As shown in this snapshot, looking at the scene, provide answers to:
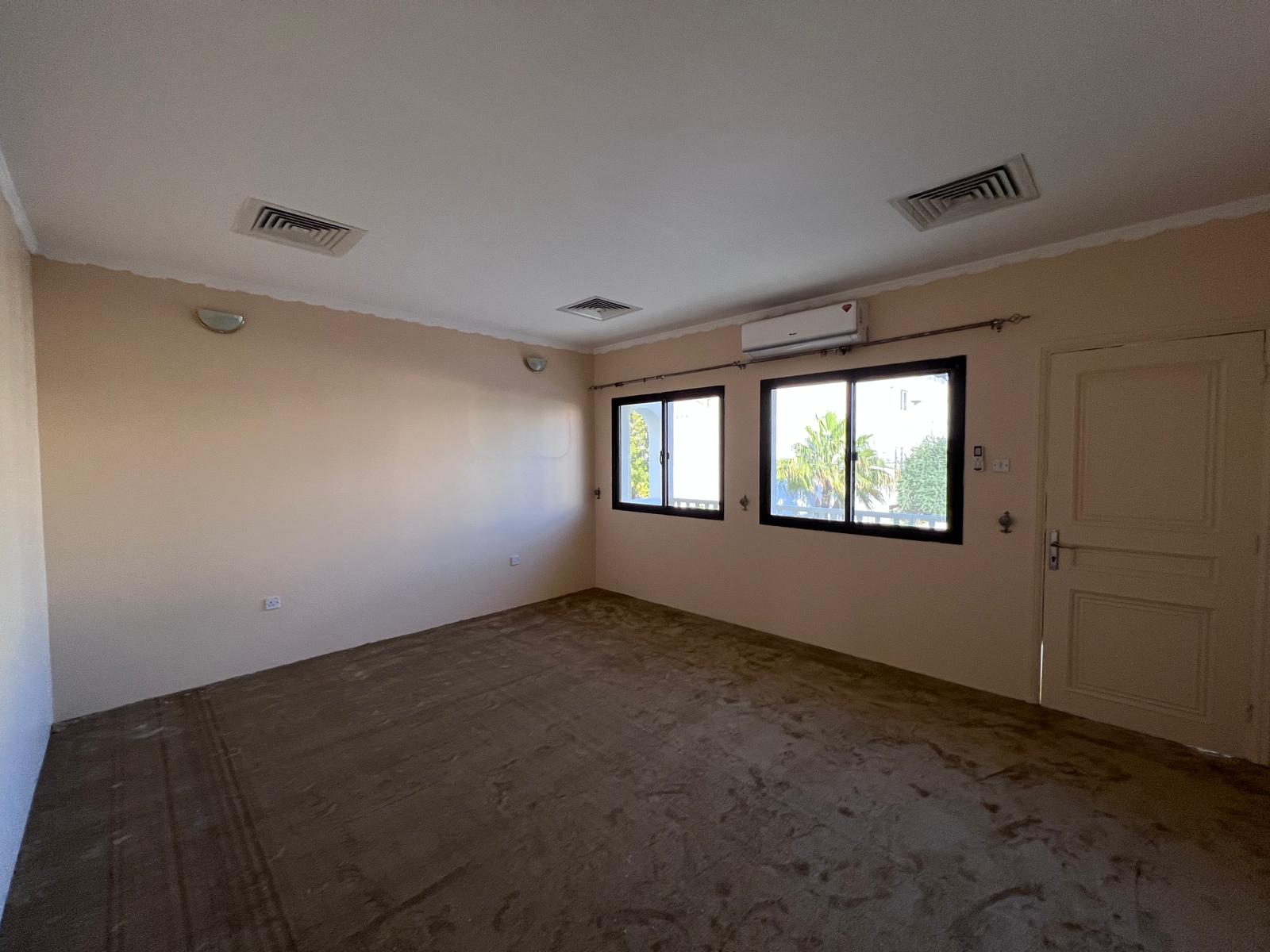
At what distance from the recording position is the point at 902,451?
142 inches

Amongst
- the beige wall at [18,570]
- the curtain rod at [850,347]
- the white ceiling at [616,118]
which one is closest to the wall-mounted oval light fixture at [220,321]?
the white ceiling at [616,118]

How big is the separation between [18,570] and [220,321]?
184cm

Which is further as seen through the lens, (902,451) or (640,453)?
(640,453)

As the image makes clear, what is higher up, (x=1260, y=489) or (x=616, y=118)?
(x=616, y=118)

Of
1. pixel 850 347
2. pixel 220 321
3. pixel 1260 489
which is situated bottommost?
pixel 1260 489

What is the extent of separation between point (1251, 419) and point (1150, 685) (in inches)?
55.9

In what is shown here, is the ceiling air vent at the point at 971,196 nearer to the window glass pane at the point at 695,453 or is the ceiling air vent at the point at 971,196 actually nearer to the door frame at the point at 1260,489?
the door frame at the point at 1260,489

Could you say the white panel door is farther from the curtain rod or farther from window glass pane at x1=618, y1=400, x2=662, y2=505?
window glass pane at x1=618, y1=400, x2=662, y2=505

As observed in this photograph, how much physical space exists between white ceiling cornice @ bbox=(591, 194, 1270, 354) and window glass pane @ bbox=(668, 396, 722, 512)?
2.56 ft

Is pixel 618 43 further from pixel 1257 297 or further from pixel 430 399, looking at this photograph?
pixel 430 399

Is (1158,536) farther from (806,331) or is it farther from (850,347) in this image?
(806,331)

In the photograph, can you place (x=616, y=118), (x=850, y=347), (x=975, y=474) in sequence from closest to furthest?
1. (x=616, y=118)
2. (x=975, y=474)
3. (x=850, y=347)

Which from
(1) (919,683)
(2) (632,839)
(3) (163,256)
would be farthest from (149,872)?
(1) (919,683)

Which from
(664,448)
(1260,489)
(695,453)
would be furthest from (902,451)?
(664,448)
